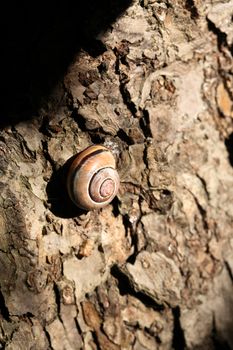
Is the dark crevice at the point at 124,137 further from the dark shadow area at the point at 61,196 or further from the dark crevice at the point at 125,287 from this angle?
the dark crevice at the point at 125,287

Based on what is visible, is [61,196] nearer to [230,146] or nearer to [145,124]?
[145,124]

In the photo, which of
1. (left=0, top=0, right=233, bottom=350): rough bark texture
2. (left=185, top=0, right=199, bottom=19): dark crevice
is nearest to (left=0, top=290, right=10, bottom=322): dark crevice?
(left=0, top=0, right=233, bottom=350): rough bark texture

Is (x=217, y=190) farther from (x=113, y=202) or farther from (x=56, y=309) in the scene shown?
(x=56, y=309)

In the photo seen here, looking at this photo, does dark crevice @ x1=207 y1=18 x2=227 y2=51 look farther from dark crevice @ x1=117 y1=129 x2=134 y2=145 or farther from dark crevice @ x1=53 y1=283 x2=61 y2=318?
dark crevice @ x1=53 y1=283 x2=61 y2=318

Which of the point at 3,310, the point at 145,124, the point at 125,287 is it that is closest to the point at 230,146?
the point at 145,124

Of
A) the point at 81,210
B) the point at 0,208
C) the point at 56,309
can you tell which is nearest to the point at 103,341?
the point at 56,309

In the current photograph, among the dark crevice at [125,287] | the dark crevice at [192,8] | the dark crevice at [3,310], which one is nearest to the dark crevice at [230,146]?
the dark crevice at [192,8]

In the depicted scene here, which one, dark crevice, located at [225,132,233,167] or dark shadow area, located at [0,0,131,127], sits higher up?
dark shadow area, located at [0,0,131,127]
